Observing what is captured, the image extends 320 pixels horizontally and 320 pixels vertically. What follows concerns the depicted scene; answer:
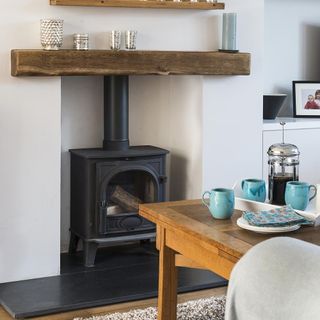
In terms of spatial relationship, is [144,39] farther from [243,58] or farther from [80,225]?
[80,225]

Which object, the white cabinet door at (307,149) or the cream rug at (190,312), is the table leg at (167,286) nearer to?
the cream rug at (190,312)

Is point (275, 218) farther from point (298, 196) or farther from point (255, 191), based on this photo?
point (255, 191)

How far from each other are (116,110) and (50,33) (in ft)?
2.35

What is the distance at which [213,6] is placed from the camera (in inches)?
172

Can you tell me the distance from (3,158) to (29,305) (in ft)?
2.65

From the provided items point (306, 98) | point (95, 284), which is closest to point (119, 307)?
point (95, 284)

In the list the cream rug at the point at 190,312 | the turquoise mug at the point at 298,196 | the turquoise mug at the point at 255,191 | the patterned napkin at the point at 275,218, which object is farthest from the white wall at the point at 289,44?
the patterned napkin at the point at 275,218

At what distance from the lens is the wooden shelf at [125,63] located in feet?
12.8

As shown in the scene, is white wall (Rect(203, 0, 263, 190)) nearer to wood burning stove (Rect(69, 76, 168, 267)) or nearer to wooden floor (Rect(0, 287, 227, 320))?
wood burning stove (Rect(69, 76, 168, 267))

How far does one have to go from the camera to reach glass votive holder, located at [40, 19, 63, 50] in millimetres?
3942

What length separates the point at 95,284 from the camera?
403 centimetres

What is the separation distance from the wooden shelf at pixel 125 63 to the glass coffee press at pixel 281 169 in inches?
55.7

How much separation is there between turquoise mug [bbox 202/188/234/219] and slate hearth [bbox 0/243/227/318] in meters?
1.31

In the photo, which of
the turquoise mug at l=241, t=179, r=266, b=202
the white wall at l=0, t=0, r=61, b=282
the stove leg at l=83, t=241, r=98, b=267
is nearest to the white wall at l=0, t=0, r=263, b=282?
the white wall at l=0, t=0, r=61, b=282
